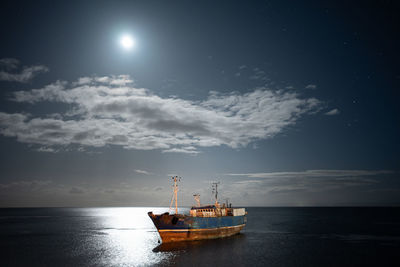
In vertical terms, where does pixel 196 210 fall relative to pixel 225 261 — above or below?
above

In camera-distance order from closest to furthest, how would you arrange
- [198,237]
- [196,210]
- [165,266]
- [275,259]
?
[165,266]
[275,259]
[198,237]
[196,210]

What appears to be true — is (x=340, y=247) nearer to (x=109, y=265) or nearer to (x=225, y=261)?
(x=225, y=261)

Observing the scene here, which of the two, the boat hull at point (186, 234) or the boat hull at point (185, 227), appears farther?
the boat hull at point (186, 234)

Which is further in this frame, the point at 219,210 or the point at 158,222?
the point at 219,210

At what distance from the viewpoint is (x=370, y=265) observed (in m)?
39.6

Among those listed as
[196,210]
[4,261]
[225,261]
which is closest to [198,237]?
[196,210]

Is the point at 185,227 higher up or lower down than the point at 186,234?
higher up

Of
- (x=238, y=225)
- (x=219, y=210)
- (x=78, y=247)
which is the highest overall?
(x=219, y=210)

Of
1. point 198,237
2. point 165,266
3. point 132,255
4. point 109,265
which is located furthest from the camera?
point 198,237

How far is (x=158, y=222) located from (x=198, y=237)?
30.0 feet

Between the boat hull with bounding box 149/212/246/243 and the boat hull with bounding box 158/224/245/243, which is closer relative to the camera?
the boat hull with bounding box 149/212/246/243

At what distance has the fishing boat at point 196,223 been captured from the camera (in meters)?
49.8

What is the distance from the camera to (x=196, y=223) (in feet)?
171

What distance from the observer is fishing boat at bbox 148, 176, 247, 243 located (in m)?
49.8
